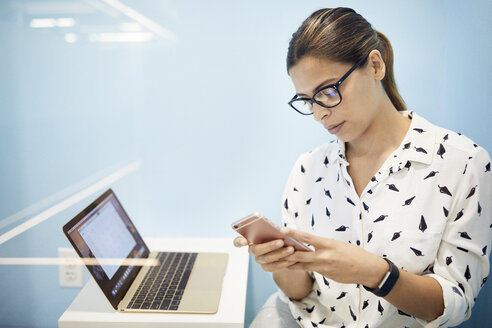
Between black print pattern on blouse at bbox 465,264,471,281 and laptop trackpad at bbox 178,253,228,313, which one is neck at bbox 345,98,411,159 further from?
laptop trackpad at bbox 178,253,228,313

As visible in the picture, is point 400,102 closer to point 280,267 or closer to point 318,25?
point 318,25

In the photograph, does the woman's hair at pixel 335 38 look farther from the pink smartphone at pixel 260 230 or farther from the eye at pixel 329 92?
the pink smartphone at pixel 260 230

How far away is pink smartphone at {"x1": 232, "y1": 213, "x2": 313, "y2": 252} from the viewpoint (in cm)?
81

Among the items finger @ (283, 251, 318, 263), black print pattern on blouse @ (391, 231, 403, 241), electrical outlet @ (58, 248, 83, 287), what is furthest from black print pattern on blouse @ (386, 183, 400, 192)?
electrical outlet @ (58, 248, 83, 287)

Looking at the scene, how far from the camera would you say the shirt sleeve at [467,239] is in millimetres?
949

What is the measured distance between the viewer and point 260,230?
847 mm

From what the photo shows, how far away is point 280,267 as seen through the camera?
0.92 meters

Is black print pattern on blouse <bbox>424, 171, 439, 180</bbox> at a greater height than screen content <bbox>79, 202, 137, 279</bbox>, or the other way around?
black print pattern on blouse <bbox>424, 171, 439, 180</bbox>

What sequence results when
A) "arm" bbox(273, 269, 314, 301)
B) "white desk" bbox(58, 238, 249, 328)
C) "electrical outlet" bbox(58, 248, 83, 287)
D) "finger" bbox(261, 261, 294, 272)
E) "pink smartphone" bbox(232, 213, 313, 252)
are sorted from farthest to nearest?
"electrical outlet" bbox(58, 248, 83, 287), "arm" bbox(273, 269, 314, 301), "white desk" bbox(58, 238, 249, 328), "finger" bbox(261, 261, 294, 272), "pink smartphone" bbox(232, 213, 313, 252)

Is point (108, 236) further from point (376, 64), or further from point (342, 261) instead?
point (376, 64)

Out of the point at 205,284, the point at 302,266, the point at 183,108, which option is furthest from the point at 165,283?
the point at 183,108

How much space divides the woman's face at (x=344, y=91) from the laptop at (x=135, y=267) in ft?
1.84

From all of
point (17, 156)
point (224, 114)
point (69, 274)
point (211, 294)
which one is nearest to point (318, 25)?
point (224, 114)

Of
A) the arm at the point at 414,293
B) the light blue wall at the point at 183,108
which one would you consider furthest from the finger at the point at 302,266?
the light blue wall at the point at 183,108
